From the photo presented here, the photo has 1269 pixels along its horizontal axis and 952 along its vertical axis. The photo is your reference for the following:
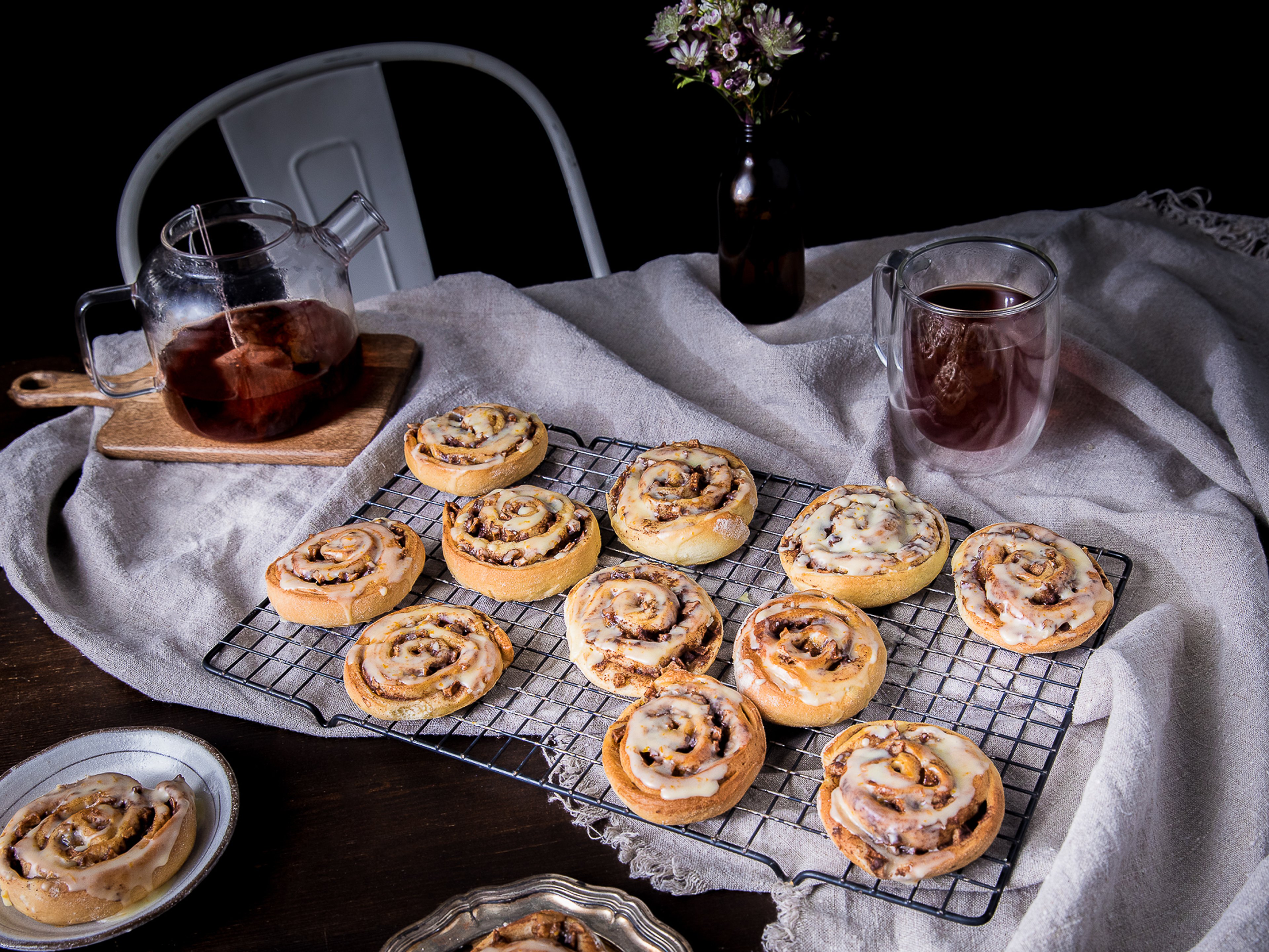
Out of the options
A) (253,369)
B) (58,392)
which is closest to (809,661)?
(253,369)

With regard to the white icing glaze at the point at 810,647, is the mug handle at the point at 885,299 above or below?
above

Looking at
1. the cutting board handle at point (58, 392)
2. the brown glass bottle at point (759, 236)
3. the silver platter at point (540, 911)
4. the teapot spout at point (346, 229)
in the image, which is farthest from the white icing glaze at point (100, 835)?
the brown glass bottle at point (759, 236)

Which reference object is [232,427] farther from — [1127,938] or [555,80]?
[555,80]

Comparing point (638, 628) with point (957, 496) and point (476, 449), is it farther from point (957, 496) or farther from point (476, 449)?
point (957, 496)

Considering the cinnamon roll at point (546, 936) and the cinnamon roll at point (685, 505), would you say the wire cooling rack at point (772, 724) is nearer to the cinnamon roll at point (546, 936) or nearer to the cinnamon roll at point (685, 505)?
the cinnamon roll at point (685, 505)

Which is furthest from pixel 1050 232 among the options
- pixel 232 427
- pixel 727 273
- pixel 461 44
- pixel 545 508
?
pixel 461 44
